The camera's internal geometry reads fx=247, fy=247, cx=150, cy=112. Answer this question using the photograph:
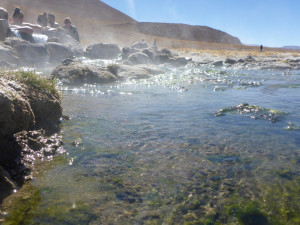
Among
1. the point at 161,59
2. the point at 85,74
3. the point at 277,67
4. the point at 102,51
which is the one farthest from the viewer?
the point at 102,51

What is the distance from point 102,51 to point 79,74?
2170cm

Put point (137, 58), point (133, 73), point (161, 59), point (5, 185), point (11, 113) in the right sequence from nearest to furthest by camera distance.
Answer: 1. point (5, 185)
2. point (11, 113)
3. point (133, 73)
4. point (137, 58)
5. point (161, 59)

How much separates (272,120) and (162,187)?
499 centimetres

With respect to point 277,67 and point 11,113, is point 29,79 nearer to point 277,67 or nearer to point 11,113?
point 11,113

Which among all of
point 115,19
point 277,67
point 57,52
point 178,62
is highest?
point 115,19

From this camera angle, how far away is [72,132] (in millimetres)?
6156

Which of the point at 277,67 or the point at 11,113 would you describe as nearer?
the point at 11,113

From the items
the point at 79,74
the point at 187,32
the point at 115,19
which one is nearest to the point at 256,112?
the point at 79,74

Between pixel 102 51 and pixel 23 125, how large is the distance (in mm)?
32413

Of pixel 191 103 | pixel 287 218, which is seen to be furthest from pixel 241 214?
pixel 191 103

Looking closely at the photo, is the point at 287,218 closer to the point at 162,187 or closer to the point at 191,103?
the point at 162,187

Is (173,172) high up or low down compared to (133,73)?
down

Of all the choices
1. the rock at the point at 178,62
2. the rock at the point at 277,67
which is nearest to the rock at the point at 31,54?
the rock at the point at 178,62

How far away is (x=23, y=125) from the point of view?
469cm
